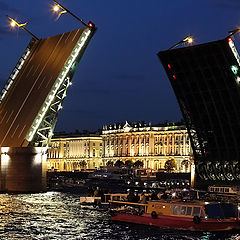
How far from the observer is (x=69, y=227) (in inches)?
1016

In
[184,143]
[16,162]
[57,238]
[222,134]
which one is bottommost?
[57,238]

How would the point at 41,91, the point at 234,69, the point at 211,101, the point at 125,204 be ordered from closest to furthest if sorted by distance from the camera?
the point at 125,204 → the point at 234,69 → the point at 41,91 → the point at 211,101

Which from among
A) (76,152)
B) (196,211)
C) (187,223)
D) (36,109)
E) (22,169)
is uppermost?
(76,152)

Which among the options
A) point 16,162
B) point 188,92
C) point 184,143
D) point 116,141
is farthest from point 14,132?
point 116,141

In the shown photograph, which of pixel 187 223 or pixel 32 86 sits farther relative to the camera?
pixel 32 86

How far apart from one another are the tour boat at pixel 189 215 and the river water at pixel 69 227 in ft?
1.16

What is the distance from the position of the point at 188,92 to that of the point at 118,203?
46.8 ft

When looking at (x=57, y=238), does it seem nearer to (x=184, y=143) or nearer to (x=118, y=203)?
(x=118, y=203)

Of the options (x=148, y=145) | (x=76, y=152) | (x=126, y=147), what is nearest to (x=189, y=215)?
(x=148, y=145)

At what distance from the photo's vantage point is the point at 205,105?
41969 millimetres

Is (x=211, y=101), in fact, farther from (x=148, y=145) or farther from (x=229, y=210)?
(x=148, y=145)

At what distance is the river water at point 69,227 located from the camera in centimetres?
2355

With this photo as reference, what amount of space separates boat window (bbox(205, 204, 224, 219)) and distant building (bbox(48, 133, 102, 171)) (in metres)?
113

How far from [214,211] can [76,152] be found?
393ft
